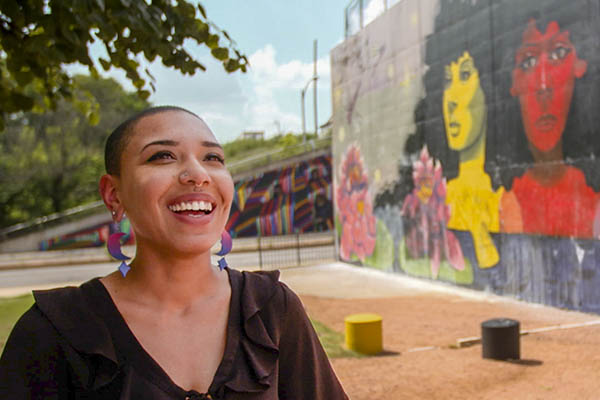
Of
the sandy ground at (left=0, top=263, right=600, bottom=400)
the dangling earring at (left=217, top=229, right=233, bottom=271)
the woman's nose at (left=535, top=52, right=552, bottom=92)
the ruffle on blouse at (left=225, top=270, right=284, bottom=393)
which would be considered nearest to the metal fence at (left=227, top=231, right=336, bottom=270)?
the sandy ground at (left=0, top=263, right=600, bottom=400)

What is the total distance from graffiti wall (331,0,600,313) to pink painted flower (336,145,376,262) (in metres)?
0.07

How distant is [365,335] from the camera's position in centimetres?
821

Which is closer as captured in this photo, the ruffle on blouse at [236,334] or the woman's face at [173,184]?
the ruffle on blouse at [236,334]

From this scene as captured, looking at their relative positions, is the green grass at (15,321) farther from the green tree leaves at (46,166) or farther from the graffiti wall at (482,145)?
the green tree leaves at (46,166)

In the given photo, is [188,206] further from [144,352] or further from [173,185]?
[144,352]

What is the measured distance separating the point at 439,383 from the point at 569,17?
655 cm

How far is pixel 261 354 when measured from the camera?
1.95 m

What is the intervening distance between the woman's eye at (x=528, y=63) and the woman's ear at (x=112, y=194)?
10293 mm

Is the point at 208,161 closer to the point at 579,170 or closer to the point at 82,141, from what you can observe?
the point at 579,170

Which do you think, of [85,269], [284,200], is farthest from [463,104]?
[284,200]

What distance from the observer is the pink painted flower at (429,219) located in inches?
541

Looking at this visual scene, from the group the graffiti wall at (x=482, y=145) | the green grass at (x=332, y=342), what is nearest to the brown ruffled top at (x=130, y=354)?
the green grass at (x=332, y=342)

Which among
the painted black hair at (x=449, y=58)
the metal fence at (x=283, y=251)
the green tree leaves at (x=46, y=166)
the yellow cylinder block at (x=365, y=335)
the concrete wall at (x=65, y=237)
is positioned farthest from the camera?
the green tree leaves at (x=46, y=166)

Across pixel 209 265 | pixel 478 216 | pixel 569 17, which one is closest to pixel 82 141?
pixel 478 216
